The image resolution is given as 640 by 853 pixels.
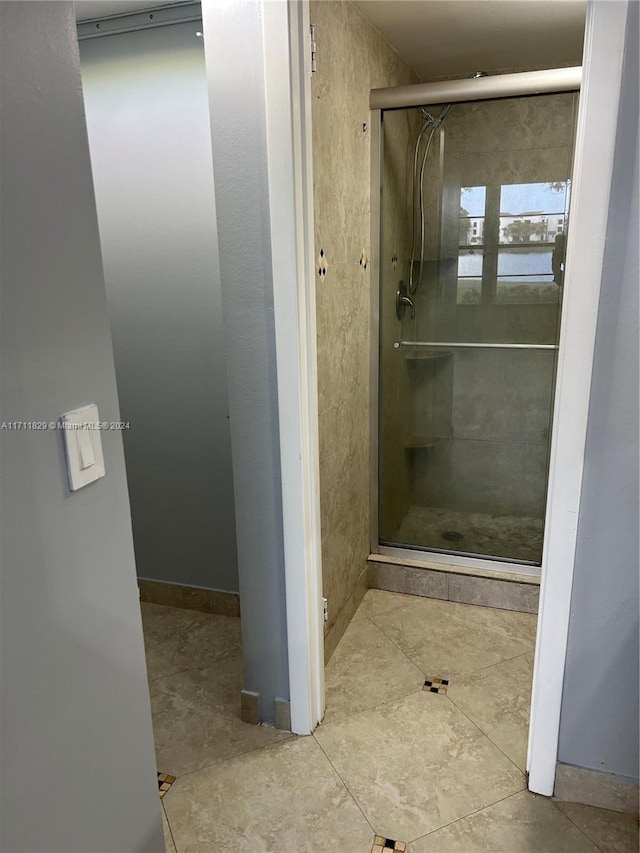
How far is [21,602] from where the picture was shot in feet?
2.68

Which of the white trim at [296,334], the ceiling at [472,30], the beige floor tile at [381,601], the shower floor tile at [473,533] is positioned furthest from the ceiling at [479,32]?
the beige floor tile at [381,601]

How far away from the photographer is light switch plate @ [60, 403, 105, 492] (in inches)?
34.6

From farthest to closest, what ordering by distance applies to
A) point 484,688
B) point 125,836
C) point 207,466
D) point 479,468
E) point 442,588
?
point 479,468 → point 442,588 → point 207,466 → point 484,688 → point 125,836

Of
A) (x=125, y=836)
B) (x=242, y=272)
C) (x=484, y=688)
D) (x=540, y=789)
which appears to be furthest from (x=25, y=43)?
(x=484, y=688)

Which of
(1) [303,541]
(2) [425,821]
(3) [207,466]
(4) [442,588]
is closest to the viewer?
(2) [425,821]

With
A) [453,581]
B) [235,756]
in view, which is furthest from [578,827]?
[453,581]

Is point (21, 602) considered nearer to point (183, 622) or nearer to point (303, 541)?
point (303, 541)

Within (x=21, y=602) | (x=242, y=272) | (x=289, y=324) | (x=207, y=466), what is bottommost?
(x=207, y=466)

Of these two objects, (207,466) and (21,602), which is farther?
(207,466)

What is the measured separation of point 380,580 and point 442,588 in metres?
0.28

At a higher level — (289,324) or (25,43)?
(25,43)

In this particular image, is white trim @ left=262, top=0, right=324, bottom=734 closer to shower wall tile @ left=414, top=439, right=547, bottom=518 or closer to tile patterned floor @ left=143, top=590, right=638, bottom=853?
tile patterned floor @ left=143, top=590, right=638, bottom=853

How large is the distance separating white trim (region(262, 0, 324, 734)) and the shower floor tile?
3.44 ft

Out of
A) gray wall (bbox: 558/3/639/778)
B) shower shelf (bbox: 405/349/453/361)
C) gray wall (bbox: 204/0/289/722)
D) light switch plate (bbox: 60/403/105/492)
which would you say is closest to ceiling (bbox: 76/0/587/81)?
gray wall (bbox: 204/0/289/722)
